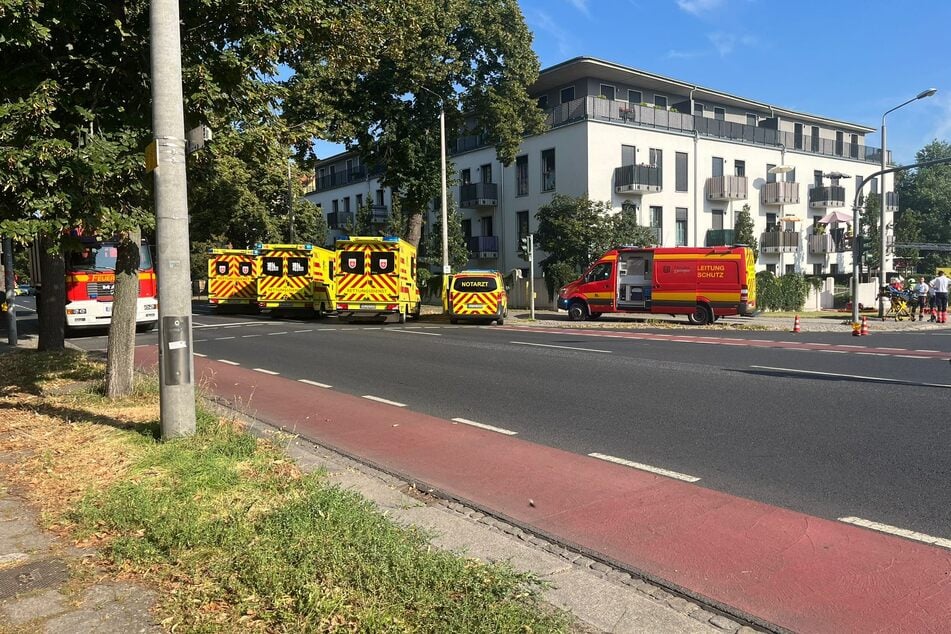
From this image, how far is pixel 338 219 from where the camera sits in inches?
2281

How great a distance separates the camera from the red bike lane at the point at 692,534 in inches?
135

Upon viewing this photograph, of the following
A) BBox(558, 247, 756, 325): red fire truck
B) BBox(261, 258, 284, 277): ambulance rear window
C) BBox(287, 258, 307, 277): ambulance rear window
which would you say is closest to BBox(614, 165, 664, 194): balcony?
BBox(558, 247, 756, 325): red fire truck

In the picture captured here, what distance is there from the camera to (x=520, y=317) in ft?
93.1

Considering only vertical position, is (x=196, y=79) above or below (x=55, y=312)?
above

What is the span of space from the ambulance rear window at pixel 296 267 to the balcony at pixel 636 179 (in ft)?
54.3

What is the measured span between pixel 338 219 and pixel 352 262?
34679mm

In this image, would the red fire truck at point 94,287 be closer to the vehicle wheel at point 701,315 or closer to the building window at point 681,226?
the vehicle wheel at point 701,315

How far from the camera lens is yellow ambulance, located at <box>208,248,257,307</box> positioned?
30406mm

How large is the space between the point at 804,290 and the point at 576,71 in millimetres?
16266

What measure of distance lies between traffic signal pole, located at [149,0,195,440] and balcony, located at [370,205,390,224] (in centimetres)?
4364

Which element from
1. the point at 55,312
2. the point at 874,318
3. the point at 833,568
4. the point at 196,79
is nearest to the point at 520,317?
the point at 874,318

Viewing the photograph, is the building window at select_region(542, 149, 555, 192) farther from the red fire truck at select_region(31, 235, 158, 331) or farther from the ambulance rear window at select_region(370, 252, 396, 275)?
the red fire truck at select_region(31, 235, 158, 331)

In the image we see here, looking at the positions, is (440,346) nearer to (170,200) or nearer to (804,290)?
(170,200)

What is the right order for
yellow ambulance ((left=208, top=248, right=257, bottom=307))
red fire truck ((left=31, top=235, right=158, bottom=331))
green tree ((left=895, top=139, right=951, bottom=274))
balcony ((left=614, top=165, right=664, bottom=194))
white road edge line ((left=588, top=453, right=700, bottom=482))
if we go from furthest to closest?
green tree ((left=895, top=139, right=951, bottom=274)), balcony ((left=614, top=165, right=664, bottom=194)), yellow ambulance ((left=208, top=248, right=257, bottom=307)), red fire truck ((left=31, top=235, right=158, bottom=331)), white road edge line ((left=588, top=453, right=700, bottom=482))
